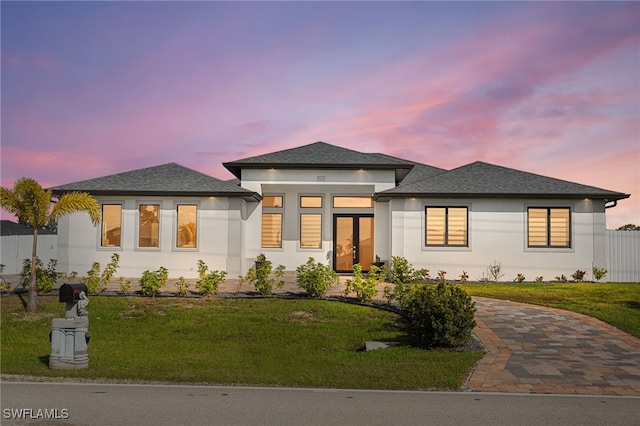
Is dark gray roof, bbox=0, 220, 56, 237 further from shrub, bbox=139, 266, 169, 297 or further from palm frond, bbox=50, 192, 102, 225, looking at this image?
shrub, bbox=139, 266, 169, 297

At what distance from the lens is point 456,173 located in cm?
2456

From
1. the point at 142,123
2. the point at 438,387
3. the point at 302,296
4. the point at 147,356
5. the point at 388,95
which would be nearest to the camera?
the point at 438,387

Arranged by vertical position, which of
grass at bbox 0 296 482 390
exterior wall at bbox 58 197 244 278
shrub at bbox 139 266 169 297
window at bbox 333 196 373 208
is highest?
Answer: window at bbox 333 196 373 208

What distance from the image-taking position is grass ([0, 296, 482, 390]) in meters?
9.09

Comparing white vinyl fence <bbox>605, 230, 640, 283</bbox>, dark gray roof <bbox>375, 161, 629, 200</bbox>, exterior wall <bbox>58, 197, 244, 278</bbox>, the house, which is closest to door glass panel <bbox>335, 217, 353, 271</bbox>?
the house

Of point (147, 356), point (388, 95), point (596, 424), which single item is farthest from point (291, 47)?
point (596, 424)

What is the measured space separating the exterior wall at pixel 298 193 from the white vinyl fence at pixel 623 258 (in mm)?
9043

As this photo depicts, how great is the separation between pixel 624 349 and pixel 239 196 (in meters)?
14.6

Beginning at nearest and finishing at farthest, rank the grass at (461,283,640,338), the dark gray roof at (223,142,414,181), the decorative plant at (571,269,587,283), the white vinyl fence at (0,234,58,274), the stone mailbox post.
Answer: the stone mailbox post → the grass at (461,283,640,338) → the decorative plant at (571,269,587,283) → the dark gray roof at (223,142,414,181) → the white vinyl fence at (0,234,58,274)

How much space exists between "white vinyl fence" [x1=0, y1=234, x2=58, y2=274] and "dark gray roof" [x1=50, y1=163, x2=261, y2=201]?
5.67 meters

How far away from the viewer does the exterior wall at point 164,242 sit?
72.4 feet

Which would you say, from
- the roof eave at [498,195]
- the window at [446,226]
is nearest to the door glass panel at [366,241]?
the roof eave at [498,195]

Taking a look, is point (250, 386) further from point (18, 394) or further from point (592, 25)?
point (592, 25)

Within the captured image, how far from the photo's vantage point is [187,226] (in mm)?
22328
